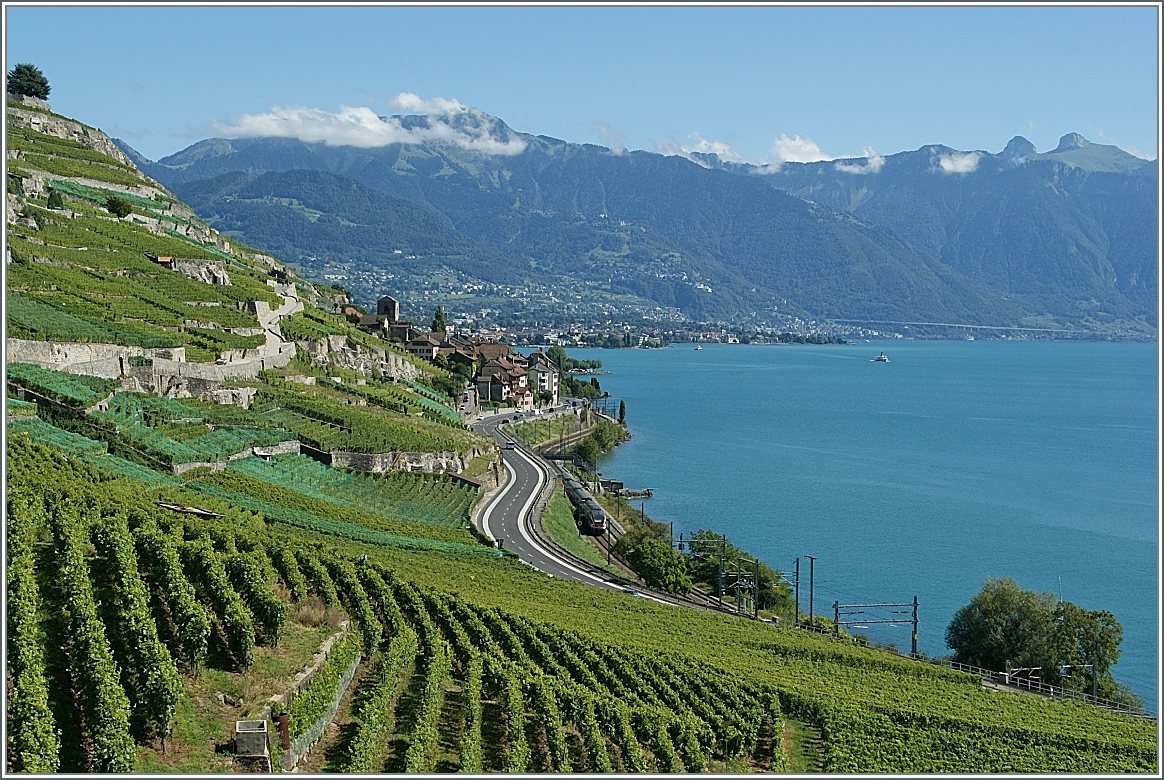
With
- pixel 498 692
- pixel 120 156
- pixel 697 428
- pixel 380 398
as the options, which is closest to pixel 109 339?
pixel 380 398

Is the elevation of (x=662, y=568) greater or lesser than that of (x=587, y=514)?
lesser

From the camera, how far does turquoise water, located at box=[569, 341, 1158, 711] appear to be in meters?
59.7

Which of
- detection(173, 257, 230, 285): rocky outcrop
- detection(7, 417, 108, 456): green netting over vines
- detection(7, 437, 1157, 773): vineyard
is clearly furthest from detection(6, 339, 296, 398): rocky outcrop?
detection(173, 257, 230, 285): rocky outcrop

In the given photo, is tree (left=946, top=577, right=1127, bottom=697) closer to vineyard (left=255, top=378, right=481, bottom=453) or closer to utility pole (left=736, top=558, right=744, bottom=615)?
utility pole (left=736, top=558, right=744, bottom=615)

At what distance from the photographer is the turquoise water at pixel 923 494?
2351 inches

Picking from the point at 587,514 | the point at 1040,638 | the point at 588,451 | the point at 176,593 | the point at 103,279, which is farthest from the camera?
the point at 588,451

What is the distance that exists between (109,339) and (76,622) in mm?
32574

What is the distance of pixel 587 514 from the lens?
59.5m

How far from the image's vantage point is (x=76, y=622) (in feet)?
59.0

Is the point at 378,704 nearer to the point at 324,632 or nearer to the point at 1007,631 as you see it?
the point at 324,632

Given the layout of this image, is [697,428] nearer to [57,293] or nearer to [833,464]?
[833,464]

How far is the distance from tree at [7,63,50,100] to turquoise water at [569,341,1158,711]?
2132 inches

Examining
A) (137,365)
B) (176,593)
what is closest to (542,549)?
(137,365)

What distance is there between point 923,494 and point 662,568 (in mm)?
45493
